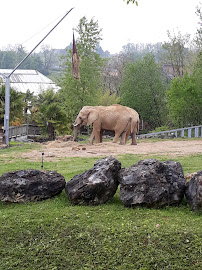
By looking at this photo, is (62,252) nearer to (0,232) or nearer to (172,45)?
(0,232)

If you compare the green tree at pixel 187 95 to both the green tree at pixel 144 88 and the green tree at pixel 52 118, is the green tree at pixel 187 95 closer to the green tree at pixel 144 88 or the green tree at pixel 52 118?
the green tree at pixel 144 88

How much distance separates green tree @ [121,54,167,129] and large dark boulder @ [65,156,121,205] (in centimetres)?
2814

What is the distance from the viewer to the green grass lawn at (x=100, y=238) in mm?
5277

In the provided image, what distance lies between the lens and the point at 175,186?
6.74 meters

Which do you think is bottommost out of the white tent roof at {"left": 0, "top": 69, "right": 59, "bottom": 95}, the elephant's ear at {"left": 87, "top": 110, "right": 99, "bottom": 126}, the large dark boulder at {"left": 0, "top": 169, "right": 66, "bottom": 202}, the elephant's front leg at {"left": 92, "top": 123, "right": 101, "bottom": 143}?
the large dark boulder at {"left": 0, "top": 169, "right": 66, "bottom": 202}

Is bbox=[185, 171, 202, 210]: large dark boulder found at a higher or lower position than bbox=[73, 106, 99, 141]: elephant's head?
lower

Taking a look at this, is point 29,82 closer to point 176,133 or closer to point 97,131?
point 176,133

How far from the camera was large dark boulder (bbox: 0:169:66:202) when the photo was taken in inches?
274

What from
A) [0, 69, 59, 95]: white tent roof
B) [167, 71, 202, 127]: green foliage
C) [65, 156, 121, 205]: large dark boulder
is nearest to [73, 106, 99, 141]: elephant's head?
[167, 71, 202, 127]: green foliage

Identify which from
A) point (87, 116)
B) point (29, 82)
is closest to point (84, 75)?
point (87, 116)

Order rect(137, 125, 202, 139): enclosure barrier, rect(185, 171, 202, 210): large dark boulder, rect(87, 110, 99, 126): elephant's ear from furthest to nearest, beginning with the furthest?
rect(137, 125, 202, 139): enclosure barrier, rect(87, 110, 99, 126): elephant's ear, rect(185, 171, 202, 210): large dark boulder

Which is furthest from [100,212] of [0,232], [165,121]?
[165,121]

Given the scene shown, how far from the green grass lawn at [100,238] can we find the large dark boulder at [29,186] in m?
0.40

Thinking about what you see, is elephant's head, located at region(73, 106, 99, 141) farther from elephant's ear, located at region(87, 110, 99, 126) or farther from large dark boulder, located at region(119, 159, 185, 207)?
large dark boulder, located at region(119, 159, 185, 207)
